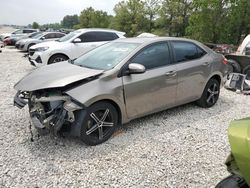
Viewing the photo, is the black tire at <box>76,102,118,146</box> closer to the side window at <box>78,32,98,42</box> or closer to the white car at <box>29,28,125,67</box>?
the white car at <box>29,28,125,67</box>

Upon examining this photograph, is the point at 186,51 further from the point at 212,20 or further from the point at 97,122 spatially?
the point at 212,20

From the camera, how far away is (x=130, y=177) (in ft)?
11.2

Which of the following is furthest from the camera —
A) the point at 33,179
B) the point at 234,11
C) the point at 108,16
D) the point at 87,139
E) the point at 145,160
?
the point at 108,16

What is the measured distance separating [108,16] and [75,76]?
53616 millimetres

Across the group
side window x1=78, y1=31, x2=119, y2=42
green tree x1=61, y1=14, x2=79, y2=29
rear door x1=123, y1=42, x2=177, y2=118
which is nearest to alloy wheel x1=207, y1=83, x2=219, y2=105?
rear door x1=123, y1=42, x2=177, y2=118

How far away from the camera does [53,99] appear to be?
384 centimetres

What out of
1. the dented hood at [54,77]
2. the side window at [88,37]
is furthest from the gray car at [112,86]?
the side window at [88,37]

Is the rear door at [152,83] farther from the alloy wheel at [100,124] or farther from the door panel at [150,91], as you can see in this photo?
the alloy wheel at [100,124]

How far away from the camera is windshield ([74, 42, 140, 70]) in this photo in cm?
458

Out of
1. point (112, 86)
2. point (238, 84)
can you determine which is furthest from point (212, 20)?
point (112, 86)

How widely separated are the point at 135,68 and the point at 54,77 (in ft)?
4.05

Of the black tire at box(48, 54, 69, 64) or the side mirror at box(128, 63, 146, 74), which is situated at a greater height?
the side mirror at box(128, 63, 146, 74)

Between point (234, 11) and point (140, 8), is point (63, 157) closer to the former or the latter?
point (234, 11)

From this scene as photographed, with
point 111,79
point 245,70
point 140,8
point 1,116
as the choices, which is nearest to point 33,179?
point 111,79
